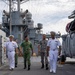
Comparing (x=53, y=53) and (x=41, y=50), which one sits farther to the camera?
(x=41, y=50)

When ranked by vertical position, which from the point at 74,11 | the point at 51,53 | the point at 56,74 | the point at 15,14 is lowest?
the point at 56,74

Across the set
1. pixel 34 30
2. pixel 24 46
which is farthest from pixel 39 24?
pixel 24 46

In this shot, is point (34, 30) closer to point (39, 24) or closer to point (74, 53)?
point (39, 24)

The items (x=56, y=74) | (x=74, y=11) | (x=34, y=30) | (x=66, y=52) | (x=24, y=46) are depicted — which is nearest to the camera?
(x=56, y=74)

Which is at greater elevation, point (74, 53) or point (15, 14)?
point (15, 14)

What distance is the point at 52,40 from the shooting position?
1438 cm

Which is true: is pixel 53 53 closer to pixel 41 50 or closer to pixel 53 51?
pixel 53 51

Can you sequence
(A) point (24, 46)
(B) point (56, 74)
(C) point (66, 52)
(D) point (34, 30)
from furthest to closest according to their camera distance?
(D) point (34, 30) → (C) point (66, 52) → (A) point (24, 46) → (B) point (56, 74)

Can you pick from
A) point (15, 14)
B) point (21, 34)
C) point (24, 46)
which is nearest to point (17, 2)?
point (15, 14)

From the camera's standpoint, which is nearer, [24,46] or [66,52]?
[24,46]

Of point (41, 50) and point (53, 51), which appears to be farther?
point (41, 50)

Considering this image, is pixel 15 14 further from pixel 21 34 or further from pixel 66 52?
pixel 66 52

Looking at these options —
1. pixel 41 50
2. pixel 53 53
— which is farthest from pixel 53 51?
pixel 41 50

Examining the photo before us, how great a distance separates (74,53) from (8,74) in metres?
6.04
